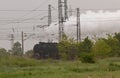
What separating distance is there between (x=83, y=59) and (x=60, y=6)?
614 inches

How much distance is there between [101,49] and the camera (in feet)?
180

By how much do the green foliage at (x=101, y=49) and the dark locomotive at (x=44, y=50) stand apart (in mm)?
6770

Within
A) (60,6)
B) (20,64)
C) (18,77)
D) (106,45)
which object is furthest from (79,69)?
(106,45)

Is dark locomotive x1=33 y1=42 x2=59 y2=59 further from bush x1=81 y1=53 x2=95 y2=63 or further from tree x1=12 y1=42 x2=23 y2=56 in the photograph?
bush x1=81 y1=53 x2=95 y2=63

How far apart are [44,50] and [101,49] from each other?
30.0 feet

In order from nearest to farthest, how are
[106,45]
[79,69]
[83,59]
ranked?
[79,69] < [83,59] < [106,45]

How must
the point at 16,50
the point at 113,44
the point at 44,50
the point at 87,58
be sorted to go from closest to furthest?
1. the point at 87,58
2. the point at 44,50
3. the point at 113,44
4. the point at 16,50

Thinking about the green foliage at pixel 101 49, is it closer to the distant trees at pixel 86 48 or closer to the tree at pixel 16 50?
the distant trees at pixel 86 48

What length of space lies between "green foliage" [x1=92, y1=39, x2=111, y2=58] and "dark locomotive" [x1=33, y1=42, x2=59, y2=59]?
6770 millimetres

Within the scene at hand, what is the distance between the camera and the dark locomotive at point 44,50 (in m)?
56.9

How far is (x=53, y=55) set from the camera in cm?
5875

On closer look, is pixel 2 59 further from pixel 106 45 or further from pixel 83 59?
pixel 106 45

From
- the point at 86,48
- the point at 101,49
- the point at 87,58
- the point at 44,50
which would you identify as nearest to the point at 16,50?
the point at 44,50

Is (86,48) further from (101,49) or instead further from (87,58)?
(87,58)
